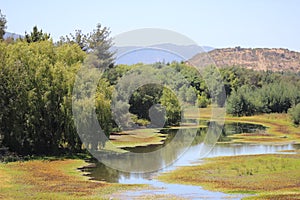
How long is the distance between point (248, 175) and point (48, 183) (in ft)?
32.4

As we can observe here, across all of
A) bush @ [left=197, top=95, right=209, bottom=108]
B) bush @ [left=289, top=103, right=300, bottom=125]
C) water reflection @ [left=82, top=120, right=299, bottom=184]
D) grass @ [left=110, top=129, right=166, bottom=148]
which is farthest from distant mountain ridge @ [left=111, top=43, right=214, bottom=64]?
bush @ [left=197, top=95, right=209, bottom=108]

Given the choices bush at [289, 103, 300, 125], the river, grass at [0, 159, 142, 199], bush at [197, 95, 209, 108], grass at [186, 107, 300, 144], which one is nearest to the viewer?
grass at [0, 159, 142, 199]

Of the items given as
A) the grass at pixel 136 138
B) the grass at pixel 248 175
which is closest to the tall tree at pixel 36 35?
the grass at pixel 136 138

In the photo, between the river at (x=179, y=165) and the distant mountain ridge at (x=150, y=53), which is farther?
the distant mountain ridge at (x=150, y=53)

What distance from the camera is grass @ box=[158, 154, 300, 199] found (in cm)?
2225

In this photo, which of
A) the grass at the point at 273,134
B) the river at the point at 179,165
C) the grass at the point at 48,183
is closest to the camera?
the grass at the point at 48,183

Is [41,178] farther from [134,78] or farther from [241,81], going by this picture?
[241,81]

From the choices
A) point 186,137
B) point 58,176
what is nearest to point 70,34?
point 186,137

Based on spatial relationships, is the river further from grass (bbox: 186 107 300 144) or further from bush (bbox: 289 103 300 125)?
bush (bbox: 289 103 300 125)

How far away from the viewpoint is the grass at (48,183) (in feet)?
69.2

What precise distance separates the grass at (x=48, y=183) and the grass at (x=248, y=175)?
3685mm

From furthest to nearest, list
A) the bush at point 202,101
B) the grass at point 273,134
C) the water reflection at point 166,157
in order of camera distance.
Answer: the bush at point 202,101 < the grass at point 273,134 < the water reflection at point 166,157

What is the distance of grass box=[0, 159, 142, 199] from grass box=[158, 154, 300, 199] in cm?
368

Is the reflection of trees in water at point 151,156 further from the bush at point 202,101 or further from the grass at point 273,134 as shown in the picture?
the bush at point 202,101
